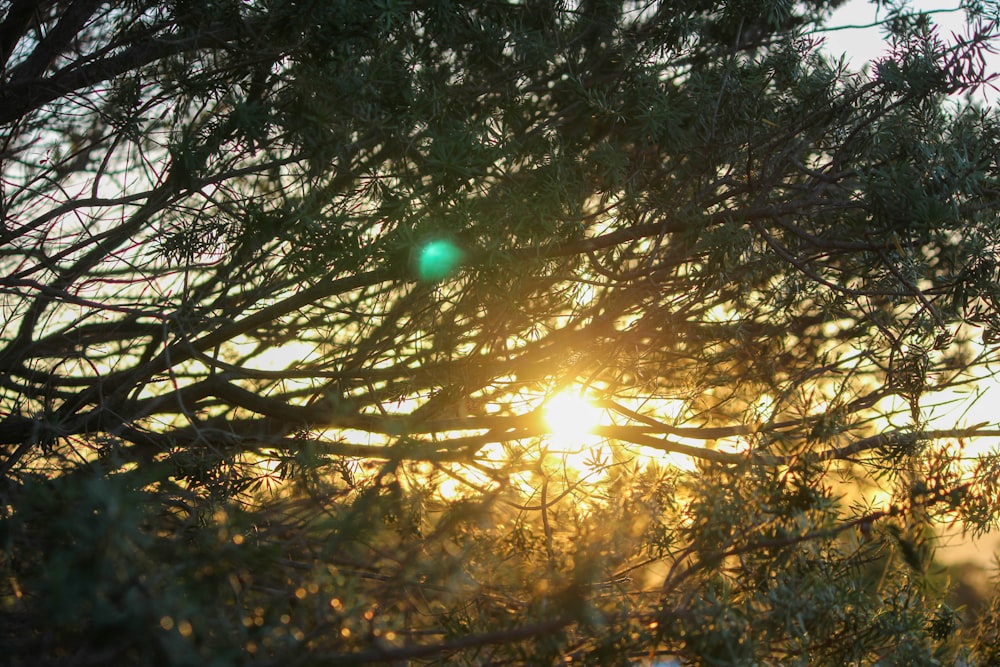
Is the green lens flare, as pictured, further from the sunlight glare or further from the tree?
the sunlight glare

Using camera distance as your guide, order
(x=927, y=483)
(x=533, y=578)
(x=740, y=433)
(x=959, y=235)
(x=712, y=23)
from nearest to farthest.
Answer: (x=533, y=578)
(x=927, y=483)
(x=740, y=433)
(x=959, y=235)
(x=712, y=23)

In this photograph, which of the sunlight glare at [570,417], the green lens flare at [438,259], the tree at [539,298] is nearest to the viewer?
the tree at [539,298]

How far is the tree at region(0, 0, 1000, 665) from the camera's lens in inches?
83.0

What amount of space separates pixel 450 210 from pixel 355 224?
0.31m

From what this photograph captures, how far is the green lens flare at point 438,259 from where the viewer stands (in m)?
2.49

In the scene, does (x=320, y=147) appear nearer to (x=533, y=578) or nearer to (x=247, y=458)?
(x=247, y=458)

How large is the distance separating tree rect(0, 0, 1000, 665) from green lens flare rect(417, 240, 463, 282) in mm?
15

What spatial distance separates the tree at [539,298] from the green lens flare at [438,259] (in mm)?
15

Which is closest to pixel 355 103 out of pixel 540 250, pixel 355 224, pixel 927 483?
pixel 355 224

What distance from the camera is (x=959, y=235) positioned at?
2.87 metres

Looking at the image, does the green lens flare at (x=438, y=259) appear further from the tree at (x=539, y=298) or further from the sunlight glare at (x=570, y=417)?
the sunlight glare at (x=570, y=417)

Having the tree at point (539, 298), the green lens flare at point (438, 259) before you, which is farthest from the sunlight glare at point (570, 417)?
the green lens flare at point (438, 259)

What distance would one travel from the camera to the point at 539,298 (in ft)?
9.61

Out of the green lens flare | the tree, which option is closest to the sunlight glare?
the tree
